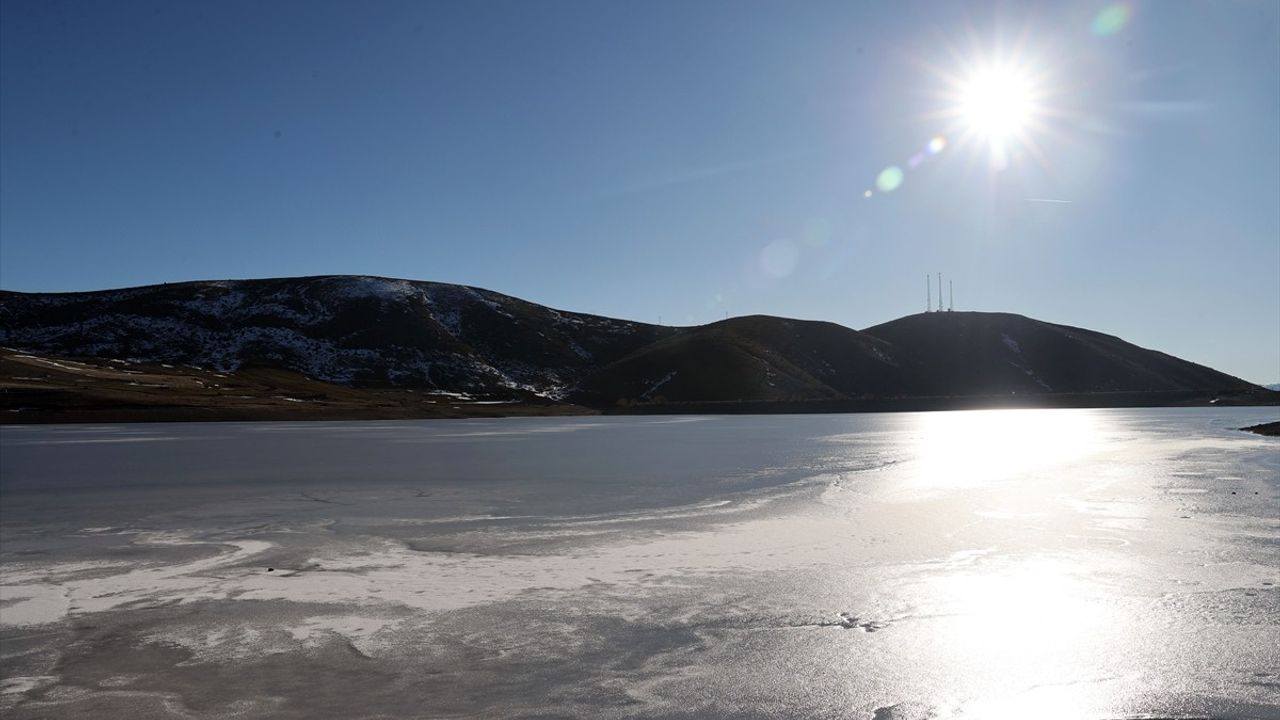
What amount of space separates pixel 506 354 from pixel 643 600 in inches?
6601

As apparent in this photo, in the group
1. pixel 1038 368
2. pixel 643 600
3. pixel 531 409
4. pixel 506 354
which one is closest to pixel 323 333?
pixel 506 354

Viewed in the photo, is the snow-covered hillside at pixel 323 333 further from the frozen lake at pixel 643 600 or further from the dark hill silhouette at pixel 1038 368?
the frozen lake at pixel 643 600

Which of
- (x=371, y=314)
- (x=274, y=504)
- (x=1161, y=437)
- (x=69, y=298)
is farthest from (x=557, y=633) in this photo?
(x=69, y=298)

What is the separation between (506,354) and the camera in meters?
175

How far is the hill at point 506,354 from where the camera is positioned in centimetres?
14888

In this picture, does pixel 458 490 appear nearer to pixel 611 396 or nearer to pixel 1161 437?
pixel 1161 437

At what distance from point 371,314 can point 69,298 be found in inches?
2552

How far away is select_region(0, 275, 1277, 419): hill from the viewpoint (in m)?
149

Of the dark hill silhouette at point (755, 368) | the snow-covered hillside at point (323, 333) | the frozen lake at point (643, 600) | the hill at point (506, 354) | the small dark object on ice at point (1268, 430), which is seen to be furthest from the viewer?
the snow-covered hillside at point (323, 333)

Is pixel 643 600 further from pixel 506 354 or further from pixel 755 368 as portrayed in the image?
pixel 506 354

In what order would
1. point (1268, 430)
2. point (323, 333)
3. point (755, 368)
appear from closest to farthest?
point (1268, 430)
point (755, 368)
point (323, 333)

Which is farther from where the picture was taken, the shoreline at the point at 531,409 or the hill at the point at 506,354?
the hill at the point at 506,354

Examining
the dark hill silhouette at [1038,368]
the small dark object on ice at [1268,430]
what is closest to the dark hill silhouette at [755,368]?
the dark hill silhouette at [1038,368]

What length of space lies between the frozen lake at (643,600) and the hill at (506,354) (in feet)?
336
